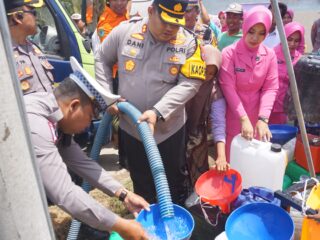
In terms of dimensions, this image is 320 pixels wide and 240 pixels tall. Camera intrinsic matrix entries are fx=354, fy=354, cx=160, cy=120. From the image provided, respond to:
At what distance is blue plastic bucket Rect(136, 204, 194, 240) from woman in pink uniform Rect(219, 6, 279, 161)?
894 mm

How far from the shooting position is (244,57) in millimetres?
2574

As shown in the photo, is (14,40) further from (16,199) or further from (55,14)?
(16,199)

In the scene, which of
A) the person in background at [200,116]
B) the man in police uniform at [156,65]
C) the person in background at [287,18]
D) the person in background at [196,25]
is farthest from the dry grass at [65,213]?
the person in background at [287,18]

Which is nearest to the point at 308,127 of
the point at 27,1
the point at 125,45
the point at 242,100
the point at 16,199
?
the point at 242,100

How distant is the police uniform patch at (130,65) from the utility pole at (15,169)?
148 cm

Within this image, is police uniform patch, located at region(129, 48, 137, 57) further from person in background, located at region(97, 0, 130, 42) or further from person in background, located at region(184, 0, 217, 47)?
person in background, located at region(97, 0, 130, 42)

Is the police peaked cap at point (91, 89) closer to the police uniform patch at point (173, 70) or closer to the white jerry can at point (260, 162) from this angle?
the police uniform patch at point (173, 70)

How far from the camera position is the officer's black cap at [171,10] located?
2080 mm

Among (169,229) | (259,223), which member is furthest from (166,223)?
(259,223)

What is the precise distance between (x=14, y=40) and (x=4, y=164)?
2.06 meters

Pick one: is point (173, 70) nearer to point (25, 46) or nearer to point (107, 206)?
point (25, 46)

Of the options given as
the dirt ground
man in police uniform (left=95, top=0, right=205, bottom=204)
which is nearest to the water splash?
man in police uniform (left=95, top=0, right=205, bottom=204)

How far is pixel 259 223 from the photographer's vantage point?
5.91 feet

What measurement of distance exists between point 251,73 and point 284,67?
884 mm
